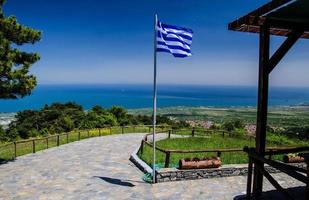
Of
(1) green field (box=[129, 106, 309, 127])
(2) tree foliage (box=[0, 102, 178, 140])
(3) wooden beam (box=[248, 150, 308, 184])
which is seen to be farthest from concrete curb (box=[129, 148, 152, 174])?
(1) green field (box=[129, 106, 309, 127])

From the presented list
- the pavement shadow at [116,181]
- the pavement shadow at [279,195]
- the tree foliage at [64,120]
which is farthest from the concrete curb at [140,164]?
the tree foliage at [64,120]

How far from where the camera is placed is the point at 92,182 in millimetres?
13531

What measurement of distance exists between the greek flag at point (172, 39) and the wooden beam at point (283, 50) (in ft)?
14.4

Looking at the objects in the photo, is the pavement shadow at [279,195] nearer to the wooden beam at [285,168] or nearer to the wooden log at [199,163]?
the wooden beam at [285,168]

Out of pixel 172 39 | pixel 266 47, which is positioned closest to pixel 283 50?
pixel 266 47

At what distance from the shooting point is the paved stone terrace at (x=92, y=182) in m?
11.8

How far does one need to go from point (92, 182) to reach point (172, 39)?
6005 mm

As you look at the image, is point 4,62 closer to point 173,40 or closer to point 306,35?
point 173,40

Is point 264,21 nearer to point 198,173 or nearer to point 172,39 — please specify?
point 172,39

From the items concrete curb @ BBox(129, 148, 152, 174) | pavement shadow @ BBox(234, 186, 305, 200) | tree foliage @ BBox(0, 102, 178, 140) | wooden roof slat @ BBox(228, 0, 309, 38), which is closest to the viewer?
wooden roof slat @ BBox(228, 0, 309, 38)

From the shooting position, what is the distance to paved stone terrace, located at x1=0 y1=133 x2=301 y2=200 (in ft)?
38.7

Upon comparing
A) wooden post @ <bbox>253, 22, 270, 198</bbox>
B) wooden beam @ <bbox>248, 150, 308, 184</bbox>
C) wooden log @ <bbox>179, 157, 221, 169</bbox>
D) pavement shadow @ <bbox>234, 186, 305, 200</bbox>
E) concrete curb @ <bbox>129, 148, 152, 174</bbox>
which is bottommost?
concrete curb @ <bbox>129, 148, 152, 174</bbox>

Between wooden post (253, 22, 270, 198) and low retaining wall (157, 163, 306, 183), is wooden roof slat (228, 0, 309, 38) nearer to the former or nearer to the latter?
wooden post (253, 22, 270, 198)

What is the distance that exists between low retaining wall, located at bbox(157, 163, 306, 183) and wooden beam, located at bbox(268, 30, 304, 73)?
6.17 meters
